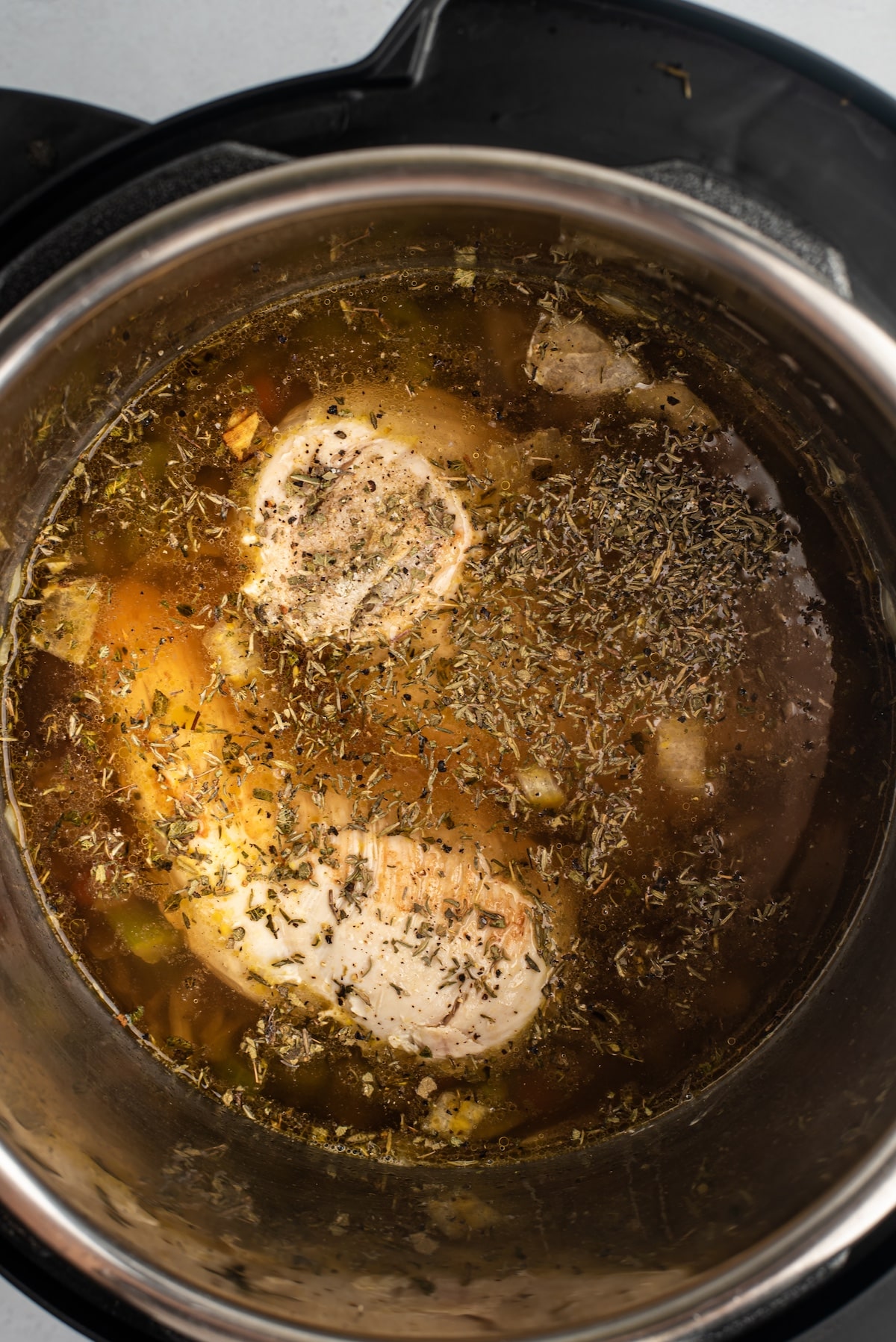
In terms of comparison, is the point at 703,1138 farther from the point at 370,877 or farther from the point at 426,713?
the point at 426,713

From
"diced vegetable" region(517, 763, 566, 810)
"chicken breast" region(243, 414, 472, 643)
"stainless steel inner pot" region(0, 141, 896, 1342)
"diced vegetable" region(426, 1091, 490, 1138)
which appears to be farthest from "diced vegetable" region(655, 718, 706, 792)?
"diced vegetable" region(426, 1091, 490, 1138)

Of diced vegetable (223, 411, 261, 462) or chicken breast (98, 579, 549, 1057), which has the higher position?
diced vegetable (223, 411, 261, 462)

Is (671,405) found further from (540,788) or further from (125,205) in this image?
(125,205)

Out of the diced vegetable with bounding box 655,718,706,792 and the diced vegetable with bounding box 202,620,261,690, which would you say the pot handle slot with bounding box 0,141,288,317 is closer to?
the diced vegetable with bounding box 202,620,261,690

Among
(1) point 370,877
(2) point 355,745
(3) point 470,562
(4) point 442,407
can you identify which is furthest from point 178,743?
(4) point 442,407

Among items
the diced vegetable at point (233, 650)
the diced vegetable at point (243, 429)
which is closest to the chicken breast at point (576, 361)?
the diced vegetable at point (243, 429)

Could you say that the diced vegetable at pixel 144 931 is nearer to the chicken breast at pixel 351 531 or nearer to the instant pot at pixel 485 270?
the instant pot at pixel 485 270
